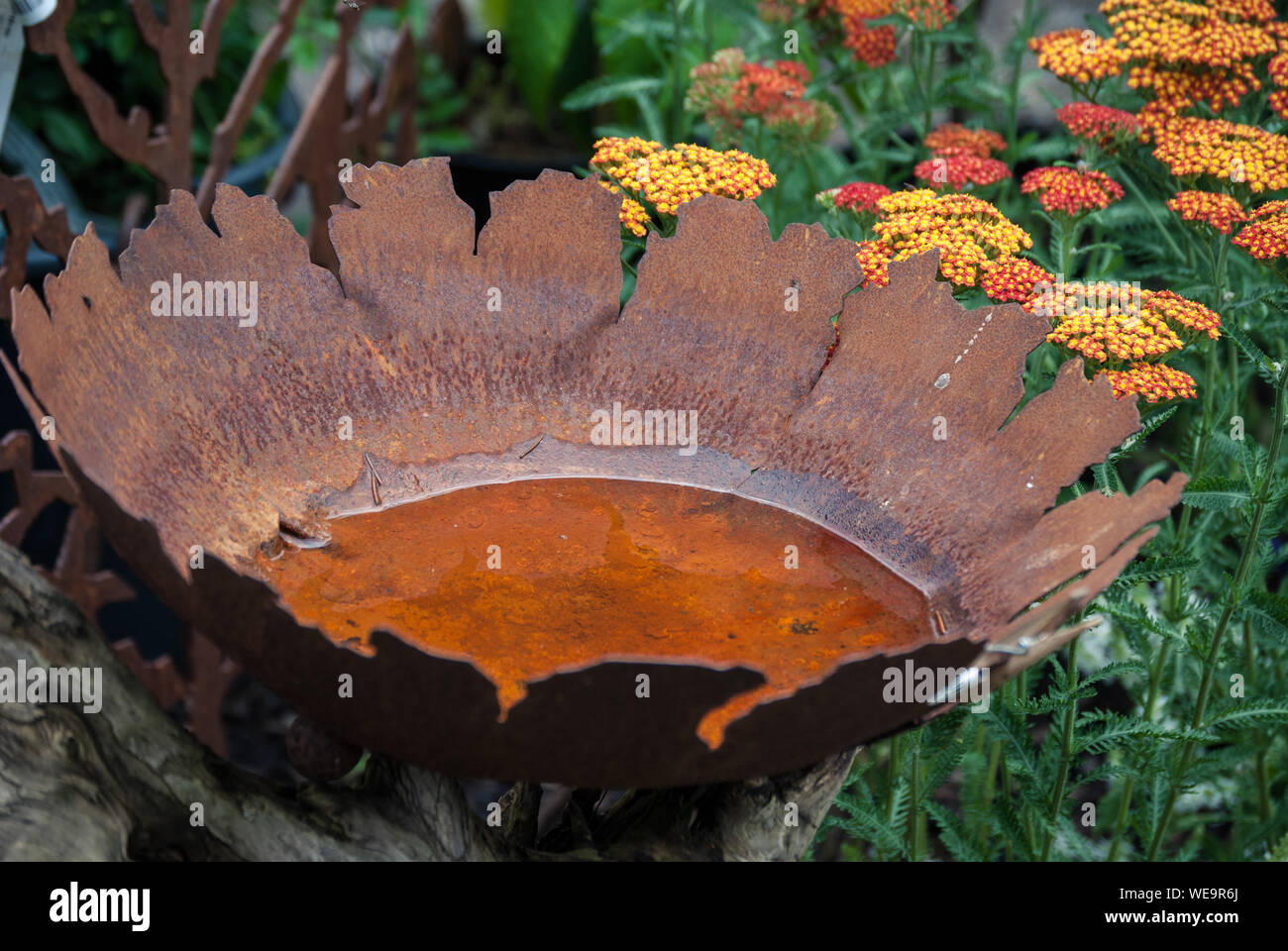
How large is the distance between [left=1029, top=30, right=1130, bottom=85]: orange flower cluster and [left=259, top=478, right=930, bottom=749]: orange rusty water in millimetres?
987

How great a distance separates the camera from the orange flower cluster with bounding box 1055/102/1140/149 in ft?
6.71

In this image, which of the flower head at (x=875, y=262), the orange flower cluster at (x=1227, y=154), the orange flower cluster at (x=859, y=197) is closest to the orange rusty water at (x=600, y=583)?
the flower head at (x=875, y=262)

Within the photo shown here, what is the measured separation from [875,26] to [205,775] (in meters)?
1.81

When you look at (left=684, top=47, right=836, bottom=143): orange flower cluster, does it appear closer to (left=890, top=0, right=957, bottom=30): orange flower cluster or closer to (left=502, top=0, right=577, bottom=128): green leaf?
(left=890, top=0, right=957, bottom=30): orange flower cluster

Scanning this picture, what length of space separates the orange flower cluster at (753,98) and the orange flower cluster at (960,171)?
1.08 ft

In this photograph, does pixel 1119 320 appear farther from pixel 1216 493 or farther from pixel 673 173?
pixel 673 173

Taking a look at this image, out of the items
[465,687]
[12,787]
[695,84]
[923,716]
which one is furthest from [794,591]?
[695,84]

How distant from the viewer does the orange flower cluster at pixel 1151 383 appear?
154 cm

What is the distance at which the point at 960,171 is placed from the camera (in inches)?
80.7

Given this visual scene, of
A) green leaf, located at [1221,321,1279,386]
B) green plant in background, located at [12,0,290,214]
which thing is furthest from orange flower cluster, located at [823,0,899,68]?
green plant in background, located at [12,0,290,214]

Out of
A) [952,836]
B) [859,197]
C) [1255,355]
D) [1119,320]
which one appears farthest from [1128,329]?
[952,836]

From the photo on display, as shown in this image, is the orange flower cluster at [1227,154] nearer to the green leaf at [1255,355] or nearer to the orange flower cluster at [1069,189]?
the orange flower cluster at [1069,189]

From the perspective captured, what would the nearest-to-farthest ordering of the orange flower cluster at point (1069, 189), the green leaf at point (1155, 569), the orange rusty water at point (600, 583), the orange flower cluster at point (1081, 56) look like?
the orange rusty water at point (600, 583)
the green leaf at point (1155, 569)
the orange flower cluster at point (1069, 189)
the orange flower cluster at point (1081, 56)

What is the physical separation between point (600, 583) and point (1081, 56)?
127 centimetres
